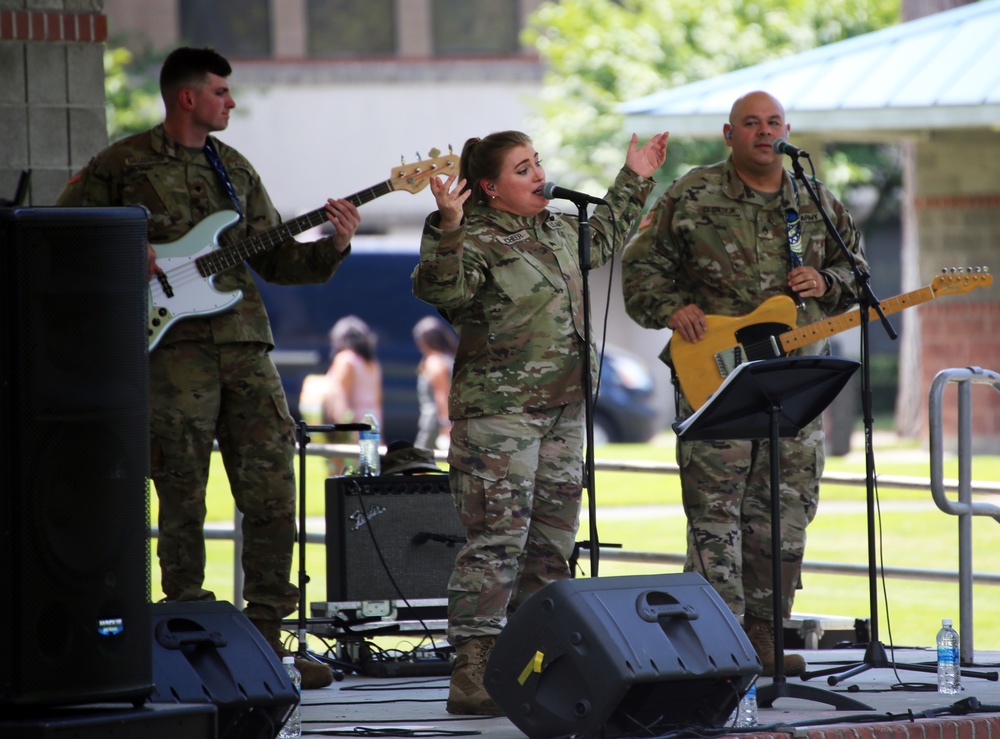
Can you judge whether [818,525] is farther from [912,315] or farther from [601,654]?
[601,654]

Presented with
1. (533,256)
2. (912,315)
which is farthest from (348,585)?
(912,315)

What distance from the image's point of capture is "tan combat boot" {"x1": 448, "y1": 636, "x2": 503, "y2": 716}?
231 inches

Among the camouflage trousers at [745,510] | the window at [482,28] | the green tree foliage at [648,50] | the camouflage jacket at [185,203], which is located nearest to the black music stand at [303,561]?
the camouflage jacket at [185,203]

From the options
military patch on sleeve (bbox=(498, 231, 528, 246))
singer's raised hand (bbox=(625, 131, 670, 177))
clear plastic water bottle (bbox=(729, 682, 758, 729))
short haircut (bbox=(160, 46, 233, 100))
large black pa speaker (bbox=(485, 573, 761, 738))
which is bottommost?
clear plastic water bottle (bbox=(729, 682, 758, 729))

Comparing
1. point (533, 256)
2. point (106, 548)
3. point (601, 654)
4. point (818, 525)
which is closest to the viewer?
point (106, 548)

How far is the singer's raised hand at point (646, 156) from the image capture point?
20.5 feet

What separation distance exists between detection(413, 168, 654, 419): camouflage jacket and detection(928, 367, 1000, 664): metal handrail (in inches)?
67.2

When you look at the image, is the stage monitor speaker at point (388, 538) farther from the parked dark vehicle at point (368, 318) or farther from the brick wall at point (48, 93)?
the parked dark vehicle at point (368, 318)

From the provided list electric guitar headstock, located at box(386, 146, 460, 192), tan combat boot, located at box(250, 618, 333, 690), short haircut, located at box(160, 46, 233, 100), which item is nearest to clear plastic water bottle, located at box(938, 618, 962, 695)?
tan combat boot, located at box(250, 618, 333, 690)

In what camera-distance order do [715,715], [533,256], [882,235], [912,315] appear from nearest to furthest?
[715,715]
[533,256]
[912,315]
[882,235]

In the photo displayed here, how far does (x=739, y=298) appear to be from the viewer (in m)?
6.71

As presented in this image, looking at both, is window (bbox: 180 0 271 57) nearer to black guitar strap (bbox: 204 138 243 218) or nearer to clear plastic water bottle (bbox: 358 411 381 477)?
clear plastic water bottle (bbox: 358 411 381 477)

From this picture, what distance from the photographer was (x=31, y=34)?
7871mm

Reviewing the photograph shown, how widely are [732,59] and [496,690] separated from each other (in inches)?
830
